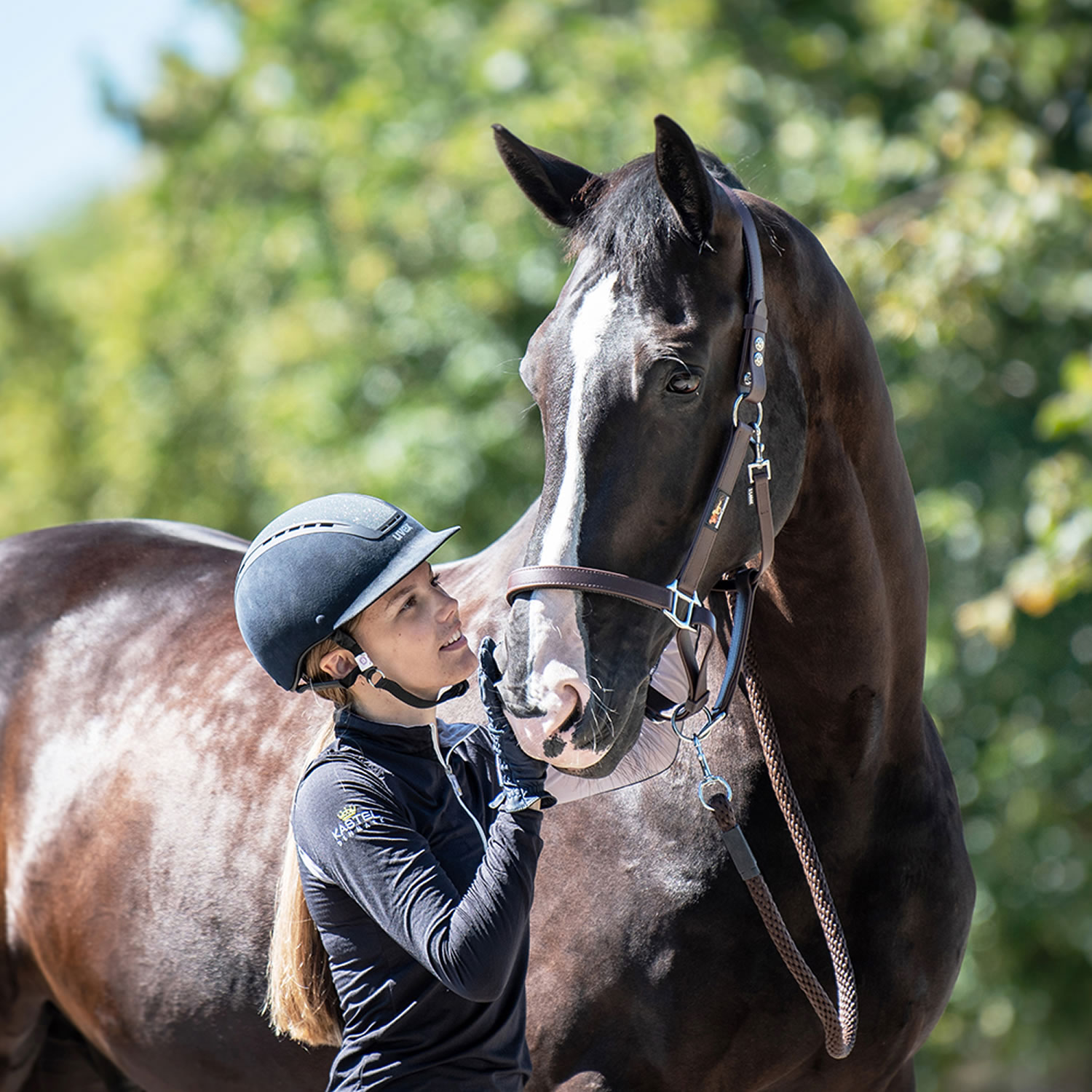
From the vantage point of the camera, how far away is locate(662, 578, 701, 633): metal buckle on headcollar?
199 cm

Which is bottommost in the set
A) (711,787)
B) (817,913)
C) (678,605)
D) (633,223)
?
(817,913)

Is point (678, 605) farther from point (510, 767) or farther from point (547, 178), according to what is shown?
point (547, 178)

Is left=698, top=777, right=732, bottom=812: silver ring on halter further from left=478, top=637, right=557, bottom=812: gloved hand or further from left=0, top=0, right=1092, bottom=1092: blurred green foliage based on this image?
left=0, top=0, right=1092, bottom=1092: blurred green foliage

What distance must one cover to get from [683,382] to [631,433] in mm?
119

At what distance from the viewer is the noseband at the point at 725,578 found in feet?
6.31

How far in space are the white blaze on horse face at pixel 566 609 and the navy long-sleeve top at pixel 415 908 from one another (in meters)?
Result: 0.13

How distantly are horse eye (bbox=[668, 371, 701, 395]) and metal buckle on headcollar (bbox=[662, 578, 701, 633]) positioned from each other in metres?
0.30

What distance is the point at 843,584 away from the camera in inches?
91.4

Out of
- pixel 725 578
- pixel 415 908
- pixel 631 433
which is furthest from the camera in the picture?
pixel 725 578

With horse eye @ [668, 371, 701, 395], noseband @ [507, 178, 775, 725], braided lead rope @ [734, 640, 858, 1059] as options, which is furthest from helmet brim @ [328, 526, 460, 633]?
→ braided lead rope @ [734, 640, 858, 1059]

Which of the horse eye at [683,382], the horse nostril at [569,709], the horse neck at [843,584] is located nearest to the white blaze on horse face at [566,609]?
the horse nostril at [569,709]

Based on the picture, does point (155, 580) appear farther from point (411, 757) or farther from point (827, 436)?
point (827, 436)

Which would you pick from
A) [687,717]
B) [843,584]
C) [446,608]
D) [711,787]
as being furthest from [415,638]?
[843,584]

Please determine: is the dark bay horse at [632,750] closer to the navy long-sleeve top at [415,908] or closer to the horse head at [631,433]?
the horse head at [631,433]
